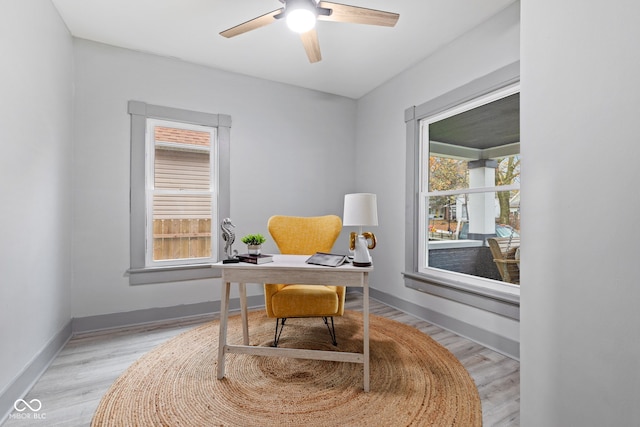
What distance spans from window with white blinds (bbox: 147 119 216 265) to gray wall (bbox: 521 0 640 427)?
3.04 metres

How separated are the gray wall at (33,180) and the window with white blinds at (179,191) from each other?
0.69 meters

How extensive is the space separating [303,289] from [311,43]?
1954 mm

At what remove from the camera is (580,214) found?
1.16 metres

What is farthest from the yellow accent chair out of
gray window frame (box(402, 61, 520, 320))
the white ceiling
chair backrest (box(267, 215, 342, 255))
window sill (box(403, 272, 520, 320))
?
the white ceiling

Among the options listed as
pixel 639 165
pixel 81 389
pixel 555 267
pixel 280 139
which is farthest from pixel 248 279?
pixel 280 139

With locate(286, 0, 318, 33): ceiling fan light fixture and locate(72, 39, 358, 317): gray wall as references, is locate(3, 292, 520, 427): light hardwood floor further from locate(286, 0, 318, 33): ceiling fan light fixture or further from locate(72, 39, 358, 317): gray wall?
locate(286, 0, 318, 33): ceiling fan light fixture

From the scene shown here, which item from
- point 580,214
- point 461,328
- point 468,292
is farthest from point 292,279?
point 461,328

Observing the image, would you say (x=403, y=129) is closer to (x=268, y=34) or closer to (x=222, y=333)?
(x=268, y=34)

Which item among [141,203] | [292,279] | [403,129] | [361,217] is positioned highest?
[403,129]

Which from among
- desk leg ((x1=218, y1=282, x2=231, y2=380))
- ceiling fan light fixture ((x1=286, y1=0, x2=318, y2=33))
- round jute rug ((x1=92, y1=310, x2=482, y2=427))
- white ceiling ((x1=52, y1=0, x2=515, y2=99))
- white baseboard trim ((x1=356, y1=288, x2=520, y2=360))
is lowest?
round jute rug ((x1=92, y1=310, x2=482, y2=427))

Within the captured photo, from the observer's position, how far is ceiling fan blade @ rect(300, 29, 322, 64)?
2.15m

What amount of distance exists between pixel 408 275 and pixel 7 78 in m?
3.53

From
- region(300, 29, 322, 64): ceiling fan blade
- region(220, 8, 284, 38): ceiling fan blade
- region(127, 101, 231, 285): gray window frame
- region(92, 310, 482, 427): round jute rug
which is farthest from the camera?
region(127, 101, 231, 285): gray window frame

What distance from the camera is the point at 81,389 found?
6.07ft
